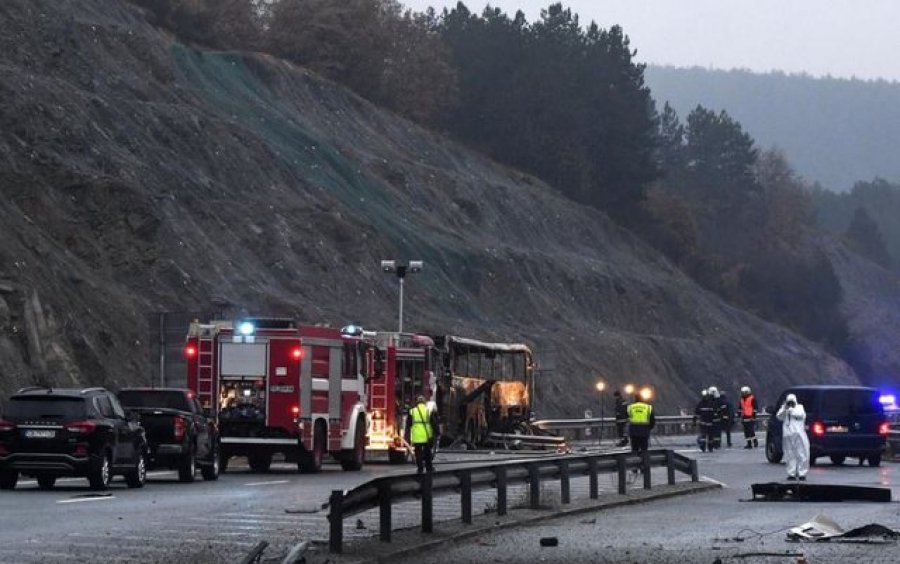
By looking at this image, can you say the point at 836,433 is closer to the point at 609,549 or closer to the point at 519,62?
the point at 609,549

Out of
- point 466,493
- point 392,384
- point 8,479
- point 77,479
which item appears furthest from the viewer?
point 392,384

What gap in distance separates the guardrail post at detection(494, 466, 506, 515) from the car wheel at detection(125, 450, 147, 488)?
8692mm

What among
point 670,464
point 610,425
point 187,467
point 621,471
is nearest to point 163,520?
point 621,471

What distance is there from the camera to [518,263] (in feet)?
295

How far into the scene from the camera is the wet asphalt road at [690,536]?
19188 millimetres

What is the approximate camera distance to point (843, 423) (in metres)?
44.8

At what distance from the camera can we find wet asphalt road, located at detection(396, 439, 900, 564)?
19.2m

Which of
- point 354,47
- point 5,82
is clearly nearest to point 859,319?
point 354,47

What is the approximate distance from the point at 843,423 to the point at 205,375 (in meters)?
15.3

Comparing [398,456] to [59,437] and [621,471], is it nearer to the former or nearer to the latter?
[621,471]

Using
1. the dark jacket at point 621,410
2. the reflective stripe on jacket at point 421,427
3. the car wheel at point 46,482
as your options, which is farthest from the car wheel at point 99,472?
the dark jacket at point 621,410

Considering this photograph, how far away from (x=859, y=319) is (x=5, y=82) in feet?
332

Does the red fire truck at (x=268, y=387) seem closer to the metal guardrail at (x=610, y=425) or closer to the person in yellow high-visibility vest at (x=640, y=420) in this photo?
the person in yellow high-visibility vest at (x=640, y=420)

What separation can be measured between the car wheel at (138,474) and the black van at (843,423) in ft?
58.1
